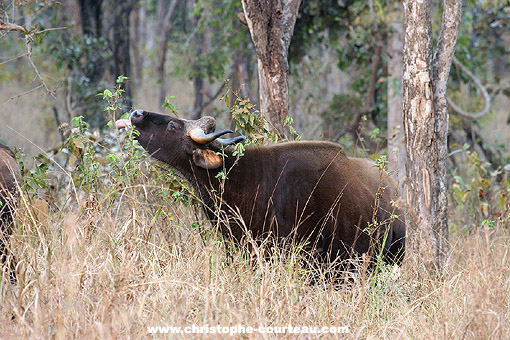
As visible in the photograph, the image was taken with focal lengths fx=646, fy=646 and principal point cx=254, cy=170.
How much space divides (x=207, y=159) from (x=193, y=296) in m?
1.70

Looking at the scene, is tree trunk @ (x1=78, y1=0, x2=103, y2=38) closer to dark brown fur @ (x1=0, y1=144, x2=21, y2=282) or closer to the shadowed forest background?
the shadowed forest background

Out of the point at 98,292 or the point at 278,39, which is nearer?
the point at 98,292

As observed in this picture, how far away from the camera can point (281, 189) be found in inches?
231

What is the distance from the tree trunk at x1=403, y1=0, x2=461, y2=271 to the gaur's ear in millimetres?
1663

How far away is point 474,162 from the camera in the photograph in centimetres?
839

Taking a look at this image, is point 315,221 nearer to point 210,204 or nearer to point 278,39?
point 210,204

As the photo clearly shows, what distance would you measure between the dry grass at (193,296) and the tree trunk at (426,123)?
28 cm

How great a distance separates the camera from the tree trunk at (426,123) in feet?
17.8

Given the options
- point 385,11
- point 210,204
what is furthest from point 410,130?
point 385,11

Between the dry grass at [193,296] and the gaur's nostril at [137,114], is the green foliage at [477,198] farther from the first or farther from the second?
the gaur's nostril at [137,114]

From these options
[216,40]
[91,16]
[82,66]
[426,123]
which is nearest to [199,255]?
[426,123]

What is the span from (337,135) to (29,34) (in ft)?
19.9

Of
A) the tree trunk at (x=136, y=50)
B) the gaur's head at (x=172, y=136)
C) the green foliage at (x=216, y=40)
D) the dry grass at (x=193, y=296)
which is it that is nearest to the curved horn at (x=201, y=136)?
the gaur's head at (x=172, y=136)

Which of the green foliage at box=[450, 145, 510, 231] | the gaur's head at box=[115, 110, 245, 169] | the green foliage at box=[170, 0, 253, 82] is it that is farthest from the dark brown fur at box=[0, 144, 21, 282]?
the green foliage at box=[170, 0, 253, 82]
